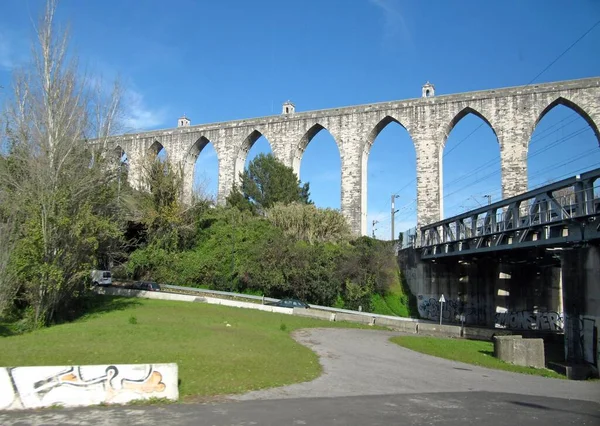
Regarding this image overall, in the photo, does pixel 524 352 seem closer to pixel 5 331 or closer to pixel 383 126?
pixel 5 331

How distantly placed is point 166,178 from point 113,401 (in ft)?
117

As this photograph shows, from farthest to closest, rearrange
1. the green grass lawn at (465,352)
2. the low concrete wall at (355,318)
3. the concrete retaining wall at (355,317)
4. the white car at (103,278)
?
the white car at (103,278) < the low concrete wall at (355,318) < the concrete retaining wall at (355,317) < the green grass lawn at (465,352)


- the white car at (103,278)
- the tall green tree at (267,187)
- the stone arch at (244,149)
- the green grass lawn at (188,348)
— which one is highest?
the stone arch at (244,149)

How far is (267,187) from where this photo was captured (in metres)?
51.5

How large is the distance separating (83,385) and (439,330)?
2499cm

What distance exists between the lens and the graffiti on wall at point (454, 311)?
37781mm

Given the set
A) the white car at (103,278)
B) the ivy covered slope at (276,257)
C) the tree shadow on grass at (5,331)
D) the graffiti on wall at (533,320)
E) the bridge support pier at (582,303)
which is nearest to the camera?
the bridge support pier at (582,303)

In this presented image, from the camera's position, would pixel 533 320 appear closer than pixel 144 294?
Yes

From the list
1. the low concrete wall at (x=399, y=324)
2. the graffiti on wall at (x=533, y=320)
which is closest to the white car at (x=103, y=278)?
the low concrete wall at (x=399, y=324)

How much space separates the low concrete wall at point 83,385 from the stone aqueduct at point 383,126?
3792cm

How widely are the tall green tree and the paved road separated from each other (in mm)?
34850

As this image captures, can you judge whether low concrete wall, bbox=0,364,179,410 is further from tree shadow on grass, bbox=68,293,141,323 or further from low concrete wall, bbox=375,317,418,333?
low concrete wall, bbox=375,317,418,333

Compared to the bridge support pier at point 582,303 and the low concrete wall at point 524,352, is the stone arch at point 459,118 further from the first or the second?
the low concrete wall at point 524,352

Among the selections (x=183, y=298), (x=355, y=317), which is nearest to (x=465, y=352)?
(x=355, y=317)
